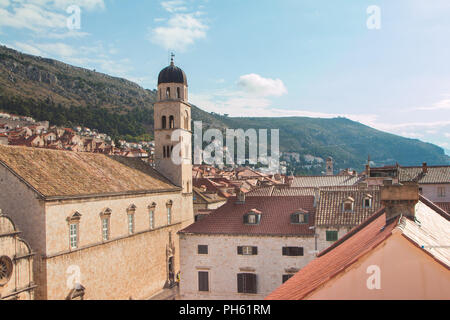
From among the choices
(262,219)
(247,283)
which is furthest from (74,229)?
(262,219)

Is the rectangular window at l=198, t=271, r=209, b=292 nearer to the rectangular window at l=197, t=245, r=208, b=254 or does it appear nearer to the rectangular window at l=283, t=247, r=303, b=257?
the rectangular window at l=197, t=245, r=208, b=254

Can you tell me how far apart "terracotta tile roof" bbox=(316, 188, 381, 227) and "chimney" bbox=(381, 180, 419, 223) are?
662 inches

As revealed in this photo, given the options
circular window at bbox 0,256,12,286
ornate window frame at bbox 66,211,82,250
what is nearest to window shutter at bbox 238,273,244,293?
ornate window frame at bbox 66,211,82,250

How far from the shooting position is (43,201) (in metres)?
24.4

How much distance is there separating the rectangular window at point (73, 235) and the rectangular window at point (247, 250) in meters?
12.5

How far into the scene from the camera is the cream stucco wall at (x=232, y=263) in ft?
103

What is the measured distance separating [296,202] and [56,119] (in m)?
157

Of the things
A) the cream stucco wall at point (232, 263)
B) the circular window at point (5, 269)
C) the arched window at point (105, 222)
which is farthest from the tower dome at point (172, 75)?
the circular window at point (5, 269)

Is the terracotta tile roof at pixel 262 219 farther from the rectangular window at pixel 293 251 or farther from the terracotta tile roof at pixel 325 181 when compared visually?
the terracotta tile roof at pixel 325 181

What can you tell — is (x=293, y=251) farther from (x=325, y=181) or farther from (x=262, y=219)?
(x=325, y=181)

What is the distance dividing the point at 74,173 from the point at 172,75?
1948 cm

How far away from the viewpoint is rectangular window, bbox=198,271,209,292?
32.6 metres

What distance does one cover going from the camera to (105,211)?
3050 centimetres
